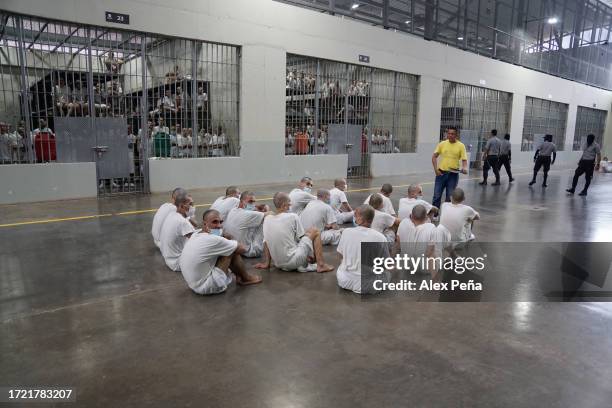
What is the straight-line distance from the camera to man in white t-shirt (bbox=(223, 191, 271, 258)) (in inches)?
215

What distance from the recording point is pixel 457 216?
18.2 ft

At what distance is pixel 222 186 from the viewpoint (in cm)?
1197

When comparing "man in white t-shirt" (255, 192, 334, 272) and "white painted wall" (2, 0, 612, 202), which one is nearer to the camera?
"man in white t-shirt" (255, 192, 334, 272)

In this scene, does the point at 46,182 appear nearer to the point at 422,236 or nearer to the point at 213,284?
the point at 213,284

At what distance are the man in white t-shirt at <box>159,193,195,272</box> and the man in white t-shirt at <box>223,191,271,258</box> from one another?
638mm

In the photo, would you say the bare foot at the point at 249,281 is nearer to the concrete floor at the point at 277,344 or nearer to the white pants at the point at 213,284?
the concrete floor at the point at 277,344

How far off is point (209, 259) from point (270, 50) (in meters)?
9.62

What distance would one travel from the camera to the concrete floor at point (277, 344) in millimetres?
2727

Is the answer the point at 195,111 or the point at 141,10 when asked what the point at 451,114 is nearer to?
the point at 195,111

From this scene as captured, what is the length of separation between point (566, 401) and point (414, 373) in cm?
95

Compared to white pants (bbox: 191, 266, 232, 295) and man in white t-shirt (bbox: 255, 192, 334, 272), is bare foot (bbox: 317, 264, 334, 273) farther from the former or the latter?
white pants (bbox: 191, 266, 232, 295)

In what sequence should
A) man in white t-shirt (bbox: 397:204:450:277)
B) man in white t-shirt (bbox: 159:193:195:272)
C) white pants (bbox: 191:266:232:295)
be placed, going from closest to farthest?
1. white pants (bbox: 191:266:232:295)
2. man in white t-shirt (bbox: 397:204:450:277)
3. man in white t-shirt (bbox: 159:193:195:272)

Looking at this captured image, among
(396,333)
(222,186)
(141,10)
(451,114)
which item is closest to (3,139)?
(141,10)

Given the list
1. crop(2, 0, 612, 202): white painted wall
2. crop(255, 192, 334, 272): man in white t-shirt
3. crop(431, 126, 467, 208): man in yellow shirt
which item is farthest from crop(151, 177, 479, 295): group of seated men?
crop(2, 0, 612, 202): white painted wall
